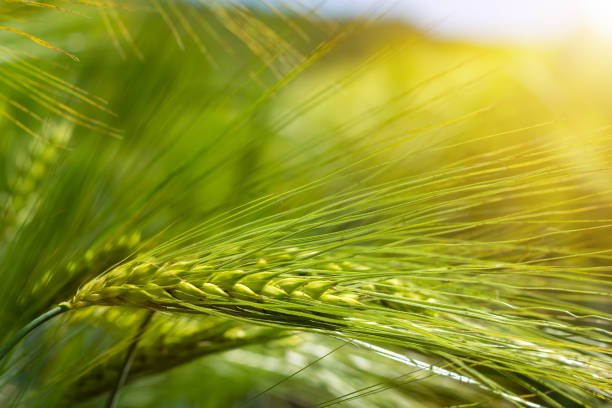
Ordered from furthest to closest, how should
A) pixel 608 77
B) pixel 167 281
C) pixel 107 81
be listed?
pixel 608 77 < pixel 107 81 < pixel 167 281

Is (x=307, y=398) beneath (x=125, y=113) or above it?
beneath

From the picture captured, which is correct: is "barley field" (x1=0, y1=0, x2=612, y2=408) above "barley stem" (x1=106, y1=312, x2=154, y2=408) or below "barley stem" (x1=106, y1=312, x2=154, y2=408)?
above

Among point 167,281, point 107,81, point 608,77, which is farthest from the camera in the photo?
point 608,77

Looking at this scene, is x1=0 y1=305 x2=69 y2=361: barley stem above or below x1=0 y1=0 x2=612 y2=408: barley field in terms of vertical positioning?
below

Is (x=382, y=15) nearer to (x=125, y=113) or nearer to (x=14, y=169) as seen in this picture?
(x=125, y=113)

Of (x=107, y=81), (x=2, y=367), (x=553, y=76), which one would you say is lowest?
(x=2, y=367)

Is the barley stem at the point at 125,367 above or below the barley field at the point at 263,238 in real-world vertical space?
below

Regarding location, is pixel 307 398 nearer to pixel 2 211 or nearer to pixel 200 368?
pixel 200 368

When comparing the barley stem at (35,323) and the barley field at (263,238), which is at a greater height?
the barley field at (263,238)

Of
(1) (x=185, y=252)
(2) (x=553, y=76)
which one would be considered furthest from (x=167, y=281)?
(2) (x=553, y=76)

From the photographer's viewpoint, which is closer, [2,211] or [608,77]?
[2,211]
